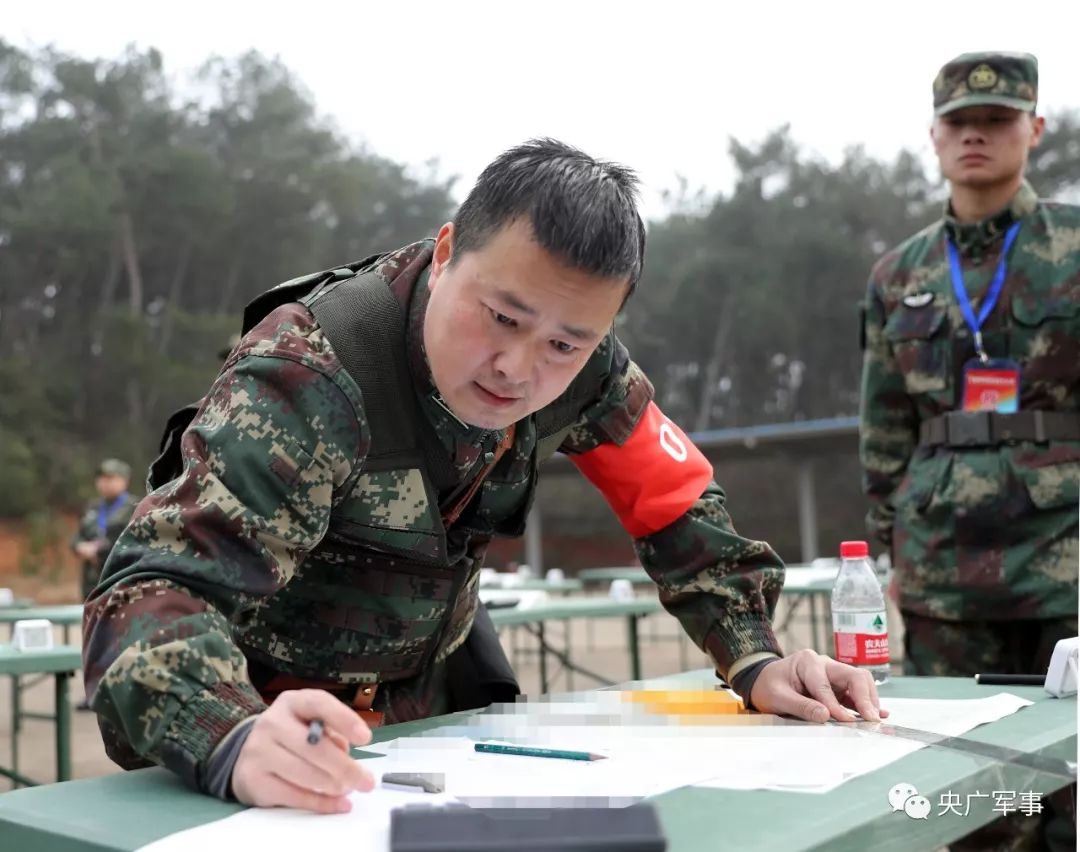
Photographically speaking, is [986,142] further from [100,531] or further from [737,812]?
[100,531]

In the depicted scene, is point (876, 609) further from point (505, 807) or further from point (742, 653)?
point (505, 807)

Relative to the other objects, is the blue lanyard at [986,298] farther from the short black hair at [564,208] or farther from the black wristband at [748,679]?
the short black hair at [564,208]

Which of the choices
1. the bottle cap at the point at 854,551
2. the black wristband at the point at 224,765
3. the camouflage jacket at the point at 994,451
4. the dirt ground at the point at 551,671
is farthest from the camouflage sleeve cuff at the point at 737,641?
the dirt ground at the point at 551,671

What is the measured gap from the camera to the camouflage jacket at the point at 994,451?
8.64 ft

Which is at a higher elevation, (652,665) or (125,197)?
(125,197)

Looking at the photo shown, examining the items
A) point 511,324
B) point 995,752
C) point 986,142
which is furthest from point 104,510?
point 995,752

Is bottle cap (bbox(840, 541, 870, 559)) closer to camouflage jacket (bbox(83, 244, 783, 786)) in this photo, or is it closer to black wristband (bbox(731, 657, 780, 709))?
camouflage jacket (bbox(83, 244, 783, 786))

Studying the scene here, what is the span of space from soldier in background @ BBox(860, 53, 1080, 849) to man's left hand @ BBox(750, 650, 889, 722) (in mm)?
1271

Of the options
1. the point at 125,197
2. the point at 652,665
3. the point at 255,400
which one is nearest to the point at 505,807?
the point at 255,400

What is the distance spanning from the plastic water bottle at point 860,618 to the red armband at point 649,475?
30 centimetres

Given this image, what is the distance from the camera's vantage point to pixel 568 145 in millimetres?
1459

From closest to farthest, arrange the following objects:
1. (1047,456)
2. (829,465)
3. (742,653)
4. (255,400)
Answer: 1. (255,400)
2. (742,653)
3. (1047,456)
4. (829,465)

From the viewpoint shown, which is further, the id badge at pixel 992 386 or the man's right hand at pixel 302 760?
the id badge at pixel 992 386

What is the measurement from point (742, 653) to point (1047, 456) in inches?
52.8
